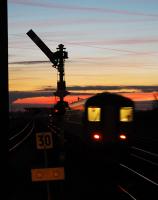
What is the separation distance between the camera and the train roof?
2773cm

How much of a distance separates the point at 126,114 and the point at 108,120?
109cm

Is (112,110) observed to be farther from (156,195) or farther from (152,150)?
(156,195)

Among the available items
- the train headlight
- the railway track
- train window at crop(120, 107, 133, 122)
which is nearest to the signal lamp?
train window at crop(120, 107, 133, 122)

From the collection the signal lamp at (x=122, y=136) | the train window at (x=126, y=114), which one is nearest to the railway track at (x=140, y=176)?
the signal lamp at (x=122, y=136)

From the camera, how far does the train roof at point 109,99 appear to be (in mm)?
27734

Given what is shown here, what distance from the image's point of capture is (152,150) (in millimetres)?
34781

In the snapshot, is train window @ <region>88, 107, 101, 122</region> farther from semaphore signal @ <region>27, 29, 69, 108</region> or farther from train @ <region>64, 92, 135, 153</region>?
semaphore signal @ <region>27, 29, 69, 108</region>

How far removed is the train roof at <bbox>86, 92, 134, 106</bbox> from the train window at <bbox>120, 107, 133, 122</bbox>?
28 cm

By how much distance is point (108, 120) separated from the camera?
27531mm

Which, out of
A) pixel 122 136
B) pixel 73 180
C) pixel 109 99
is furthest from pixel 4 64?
pixel 122 136

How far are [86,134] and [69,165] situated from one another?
3.08m

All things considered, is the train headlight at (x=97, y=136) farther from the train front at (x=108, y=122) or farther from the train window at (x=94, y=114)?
the train window at (x=94, y=114)

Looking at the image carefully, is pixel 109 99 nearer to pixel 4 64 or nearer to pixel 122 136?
pixel 122 136

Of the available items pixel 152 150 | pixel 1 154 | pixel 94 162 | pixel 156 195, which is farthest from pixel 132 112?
pixel 1 154
